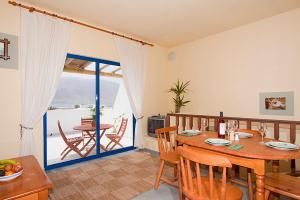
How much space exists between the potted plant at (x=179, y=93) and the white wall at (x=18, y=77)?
48cm

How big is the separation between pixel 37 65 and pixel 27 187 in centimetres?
222

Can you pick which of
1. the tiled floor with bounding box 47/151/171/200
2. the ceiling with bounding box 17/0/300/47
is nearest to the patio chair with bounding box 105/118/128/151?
the tiled floor with bounding box 47/151/171/200

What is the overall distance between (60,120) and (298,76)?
458cm

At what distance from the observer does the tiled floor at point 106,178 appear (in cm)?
234

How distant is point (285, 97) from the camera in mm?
3174

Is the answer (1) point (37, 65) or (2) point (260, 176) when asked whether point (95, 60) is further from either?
(2) point (260, 176)

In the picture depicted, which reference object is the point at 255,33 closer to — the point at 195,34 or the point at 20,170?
the point at 195,34

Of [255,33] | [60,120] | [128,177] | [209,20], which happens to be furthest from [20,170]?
[255,33]

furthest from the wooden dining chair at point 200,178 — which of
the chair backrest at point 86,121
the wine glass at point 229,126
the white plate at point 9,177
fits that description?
the chair backrest at point 86,121

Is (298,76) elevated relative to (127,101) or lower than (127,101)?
elevated

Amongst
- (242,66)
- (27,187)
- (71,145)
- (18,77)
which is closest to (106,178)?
(71,145)

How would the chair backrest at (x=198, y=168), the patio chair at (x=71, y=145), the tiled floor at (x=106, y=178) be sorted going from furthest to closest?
the patio chair at (x=71, y=145) → the tiled floor at (x=106, y=178) → the chair backrest at (x=198, y=168)

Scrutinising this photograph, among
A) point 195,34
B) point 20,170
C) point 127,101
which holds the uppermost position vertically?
point 195,34

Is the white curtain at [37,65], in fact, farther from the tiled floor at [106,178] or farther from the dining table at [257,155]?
the dining table at [257,155]
